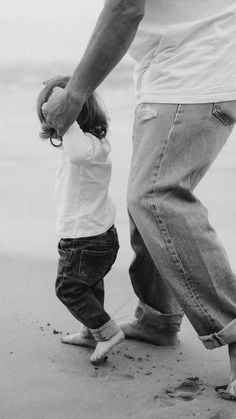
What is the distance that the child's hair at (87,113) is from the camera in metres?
2.93

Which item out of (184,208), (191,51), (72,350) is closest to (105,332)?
(72,350)

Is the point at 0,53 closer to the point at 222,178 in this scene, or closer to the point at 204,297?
the point at 222,178

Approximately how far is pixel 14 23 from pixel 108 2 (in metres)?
6.97

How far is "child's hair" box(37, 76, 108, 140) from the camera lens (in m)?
2.93

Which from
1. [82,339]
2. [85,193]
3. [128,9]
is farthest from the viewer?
[82,339]

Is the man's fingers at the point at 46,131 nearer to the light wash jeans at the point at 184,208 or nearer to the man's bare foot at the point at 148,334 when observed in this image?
the light wash jeans at the point at 184,208

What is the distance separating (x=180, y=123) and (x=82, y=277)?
2.31ft

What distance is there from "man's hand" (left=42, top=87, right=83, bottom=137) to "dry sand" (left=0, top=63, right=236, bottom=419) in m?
0.83

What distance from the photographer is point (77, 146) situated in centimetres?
279

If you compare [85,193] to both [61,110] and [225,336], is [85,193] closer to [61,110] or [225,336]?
[61,110]

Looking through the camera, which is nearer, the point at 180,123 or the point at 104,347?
the point at 180,123

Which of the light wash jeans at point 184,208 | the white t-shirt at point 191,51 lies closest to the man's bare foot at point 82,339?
the light wash jeans at point 184,208

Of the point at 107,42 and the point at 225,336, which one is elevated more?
the point at 107,42

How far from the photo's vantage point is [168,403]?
248 cm
